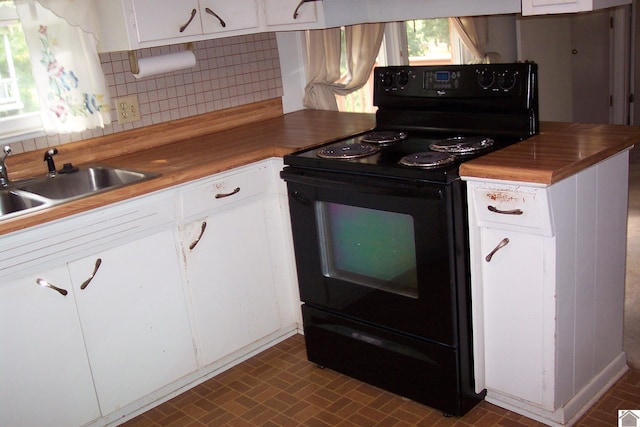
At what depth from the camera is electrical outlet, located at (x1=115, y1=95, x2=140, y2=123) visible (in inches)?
116

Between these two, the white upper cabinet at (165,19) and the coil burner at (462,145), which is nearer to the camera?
the coil burner at (462,145)

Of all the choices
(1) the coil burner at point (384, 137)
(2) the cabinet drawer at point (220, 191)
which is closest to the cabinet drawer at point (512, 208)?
(1) the coil burner at point (384, 137)

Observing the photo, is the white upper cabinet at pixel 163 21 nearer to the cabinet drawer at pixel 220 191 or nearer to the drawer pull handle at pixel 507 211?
the cabinet drawer at pixel 220 191

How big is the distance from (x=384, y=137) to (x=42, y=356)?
1429 millimetres

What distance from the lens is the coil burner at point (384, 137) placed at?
260cm

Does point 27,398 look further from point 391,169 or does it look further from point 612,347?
point 612,347

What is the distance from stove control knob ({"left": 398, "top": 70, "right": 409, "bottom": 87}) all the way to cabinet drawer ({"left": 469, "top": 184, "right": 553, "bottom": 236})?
712 mm

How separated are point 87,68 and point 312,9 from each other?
955mm

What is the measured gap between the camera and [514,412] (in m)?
2.35

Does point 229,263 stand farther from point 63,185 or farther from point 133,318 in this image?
point 63,185

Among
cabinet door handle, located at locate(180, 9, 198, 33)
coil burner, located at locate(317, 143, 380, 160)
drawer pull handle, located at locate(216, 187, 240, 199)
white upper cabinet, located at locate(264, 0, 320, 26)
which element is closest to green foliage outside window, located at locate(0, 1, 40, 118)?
cabinet door handle, located at locate(180, 9, 198, 33)

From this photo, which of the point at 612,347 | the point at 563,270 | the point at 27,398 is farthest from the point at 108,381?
the point at 612,347

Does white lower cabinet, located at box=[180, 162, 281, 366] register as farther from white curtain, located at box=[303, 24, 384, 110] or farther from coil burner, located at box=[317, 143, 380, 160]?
white curtain, located at box=[303, 24, 384, 110]

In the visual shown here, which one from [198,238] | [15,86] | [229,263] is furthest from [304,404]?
[15,86]
